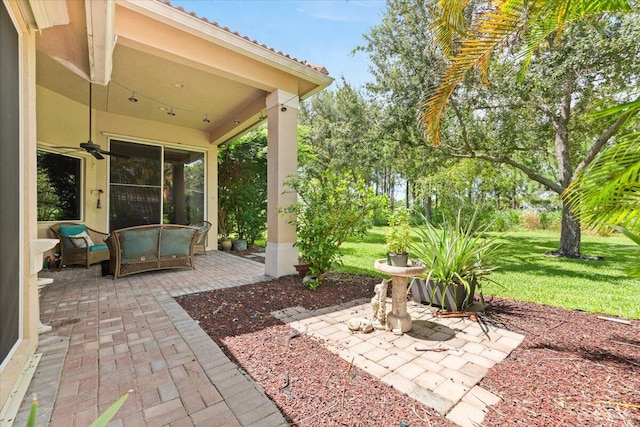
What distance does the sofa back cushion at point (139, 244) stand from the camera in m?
4.79

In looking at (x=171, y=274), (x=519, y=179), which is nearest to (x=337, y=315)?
(x=171, y=274)

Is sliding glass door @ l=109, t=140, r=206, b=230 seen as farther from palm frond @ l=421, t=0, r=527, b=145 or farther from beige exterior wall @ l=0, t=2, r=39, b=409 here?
palm frond @ l=421, t=0, r=527, b=145

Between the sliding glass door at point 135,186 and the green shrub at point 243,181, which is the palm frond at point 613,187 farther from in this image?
the sliding glass door at point 135,186

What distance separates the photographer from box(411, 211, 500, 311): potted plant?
10.8 ft

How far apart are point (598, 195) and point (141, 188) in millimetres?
8521

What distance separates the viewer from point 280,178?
16.4ft

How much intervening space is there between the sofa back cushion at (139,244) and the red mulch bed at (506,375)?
2278 mm

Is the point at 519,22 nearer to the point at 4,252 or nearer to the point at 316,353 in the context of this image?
the point at 316,353

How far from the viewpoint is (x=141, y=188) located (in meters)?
7.40

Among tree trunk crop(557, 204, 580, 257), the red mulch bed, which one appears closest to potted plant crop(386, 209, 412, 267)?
the red mulch bed

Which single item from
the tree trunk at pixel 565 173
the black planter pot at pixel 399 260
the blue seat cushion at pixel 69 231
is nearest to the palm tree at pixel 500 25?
the black planter pot at pixel 399 260

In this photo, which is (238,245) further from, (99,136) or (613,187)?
(613,187)

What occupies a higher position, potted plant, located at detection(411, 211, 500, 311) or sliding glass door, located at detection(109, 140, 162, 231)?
sliding glass door, located at detection(109, 140, 162, 231)

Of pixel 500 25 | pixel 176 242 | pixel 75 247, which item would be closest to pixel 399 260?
pixel 500 25
